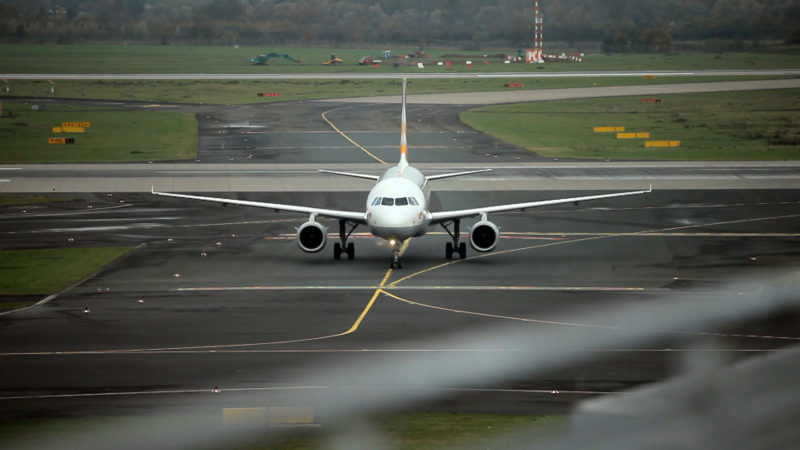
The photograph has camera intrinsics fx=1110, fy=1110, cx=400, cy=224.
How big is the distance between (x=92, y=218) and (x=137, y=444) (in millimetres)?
40299

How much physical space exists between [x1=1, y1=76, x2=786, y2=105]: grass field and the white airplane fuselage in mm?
94607

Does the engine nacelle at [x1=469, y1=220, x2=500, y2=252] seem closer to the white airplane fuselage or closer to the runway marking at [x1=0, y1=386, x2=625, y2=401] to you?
the white airplane fuselage

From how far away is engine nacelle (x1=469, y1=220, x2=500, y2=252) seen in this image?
4741 centimetres

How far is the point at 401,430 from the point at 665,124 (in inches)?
3609

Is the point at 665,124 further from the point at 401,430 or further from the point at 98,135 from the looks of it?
the point at 401,430

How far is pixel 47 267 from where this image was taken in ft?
156

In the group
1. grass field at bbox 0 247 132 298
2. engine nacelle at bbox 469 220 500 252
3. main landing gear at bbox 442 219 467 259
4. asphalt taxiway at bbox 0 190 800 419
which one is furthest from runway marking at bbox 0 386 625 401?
main landing gear at bbox 442 219 467 259

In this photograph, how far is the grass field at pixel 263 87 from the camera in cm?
14438

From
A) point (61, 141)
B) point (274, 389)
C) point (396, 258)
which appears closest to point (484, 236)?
point (396, 258)

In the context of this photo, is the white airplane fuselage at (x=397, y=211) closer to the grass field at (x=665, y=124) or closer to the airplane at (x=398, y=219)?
the airplane at (x=398, y=219)

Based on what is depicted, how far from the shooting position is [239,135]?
106 meters

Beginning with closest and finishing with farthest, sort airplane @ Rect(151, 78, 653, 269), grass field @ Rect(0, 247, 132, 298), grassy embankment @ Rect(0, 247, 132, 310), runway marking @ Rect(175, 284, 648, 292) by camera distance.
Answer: runway marking @ Rect(175, 284, 648, 292) → grassy embankment @ Rect(0, 247, 132, 310) → grass field @ Rect(0, 247, 132, 298) → airplane @ Rect(151, 78, 653, 269)

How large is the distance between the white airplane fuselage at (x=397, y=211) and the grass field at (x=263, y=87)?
94607 millimetres

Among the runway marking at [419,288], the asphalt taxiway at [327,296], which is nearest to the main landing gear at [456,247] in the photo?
the asphalt taxiway at [327,296]
